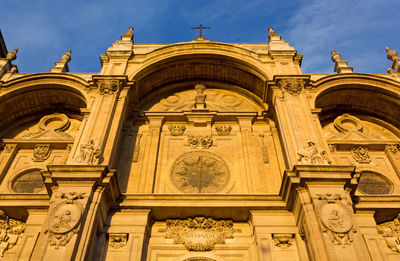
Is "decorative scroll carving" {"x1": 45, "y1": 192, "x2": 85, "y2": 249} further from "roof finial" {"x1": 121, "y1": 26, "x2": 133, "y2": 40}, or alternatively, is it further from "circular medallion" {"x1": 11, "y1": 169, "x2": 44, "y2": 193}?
"roof finial" {"x1": 121, "y1": 26, "x2": 133, "y2": 40}

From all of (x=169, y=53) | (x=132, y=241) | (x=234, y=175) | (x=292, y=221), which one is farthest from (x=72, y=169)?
(x=169, y=53)

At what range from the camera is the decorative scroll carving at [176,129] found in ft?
49.6

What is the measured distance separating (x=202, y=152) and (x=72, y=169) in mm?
5442

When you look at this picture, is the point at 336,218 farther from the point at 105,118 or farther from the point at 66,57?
the point at 66,57

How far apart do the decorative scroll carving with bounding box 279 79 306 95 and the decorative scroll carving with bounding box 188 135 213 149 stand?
3.64 m

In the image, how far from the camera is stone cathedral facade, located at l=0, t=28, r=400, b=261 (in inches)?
404

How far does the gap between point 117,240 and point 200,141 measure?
5532 mm

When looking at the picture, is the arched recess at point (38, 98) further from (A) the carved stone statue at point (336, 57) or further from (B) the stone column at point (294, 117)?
(A) the carved stone statue at point (336, 57)

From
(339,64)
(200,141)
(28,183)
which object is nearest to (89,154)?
(28,183)

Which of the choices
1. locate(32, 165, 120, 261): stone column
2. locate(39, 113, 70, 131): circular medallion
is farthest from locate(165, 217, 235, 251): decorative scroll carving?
locate(39, 113, 70, 131): circular medallion

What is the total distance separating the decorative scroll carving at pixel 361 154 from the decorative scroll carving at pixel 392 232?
124 inches

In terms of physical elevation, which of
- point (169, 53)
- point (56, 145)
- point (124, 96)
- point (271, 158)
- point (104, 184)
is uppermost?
point (169, 53)

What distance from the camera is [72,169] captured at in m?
10.4

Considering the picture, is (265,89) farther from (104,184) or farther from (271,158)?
(104,184)
